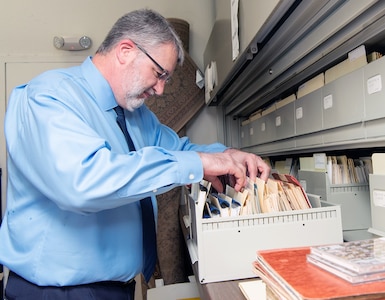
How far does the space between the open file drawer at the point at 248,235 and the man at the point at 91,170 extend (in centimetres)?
13

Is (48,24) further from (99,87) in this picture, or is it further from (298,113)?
(298,113)

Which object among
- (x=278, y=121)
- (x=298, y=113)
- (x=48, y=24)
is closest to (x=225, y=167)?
(x=298, y=113)

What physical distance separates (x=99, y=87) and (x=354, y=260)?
835 mm

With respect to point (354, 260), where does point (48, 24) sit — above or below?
above

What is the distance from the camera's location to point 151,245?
3.87ft

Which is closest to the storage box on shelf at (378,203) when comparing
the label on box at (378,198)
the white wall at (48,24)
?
the label on box at (378,198)

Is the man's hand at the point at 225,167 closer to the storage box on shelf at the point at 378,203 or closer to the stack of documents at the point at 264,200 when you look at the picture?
the stack of documents at the point at 264,200

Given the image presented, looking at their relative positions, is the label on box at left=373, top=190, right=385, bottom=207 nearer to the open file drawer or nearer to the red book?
the open file drawer

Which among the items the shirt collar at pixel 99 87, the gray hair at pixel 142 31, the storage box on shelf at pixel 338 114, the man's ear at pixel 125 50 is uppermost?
the gray hair at pixel 142 31

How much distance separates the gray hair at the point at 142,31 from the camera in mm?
1044

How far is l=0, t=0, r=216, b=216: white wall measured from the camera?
2.59 metres

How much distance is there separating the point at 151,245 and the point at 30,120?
610 millimetres

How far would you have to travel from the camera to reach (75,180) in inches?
27.6

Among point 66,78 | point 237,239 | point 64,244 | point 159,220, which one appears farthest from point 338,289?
point 159,220
